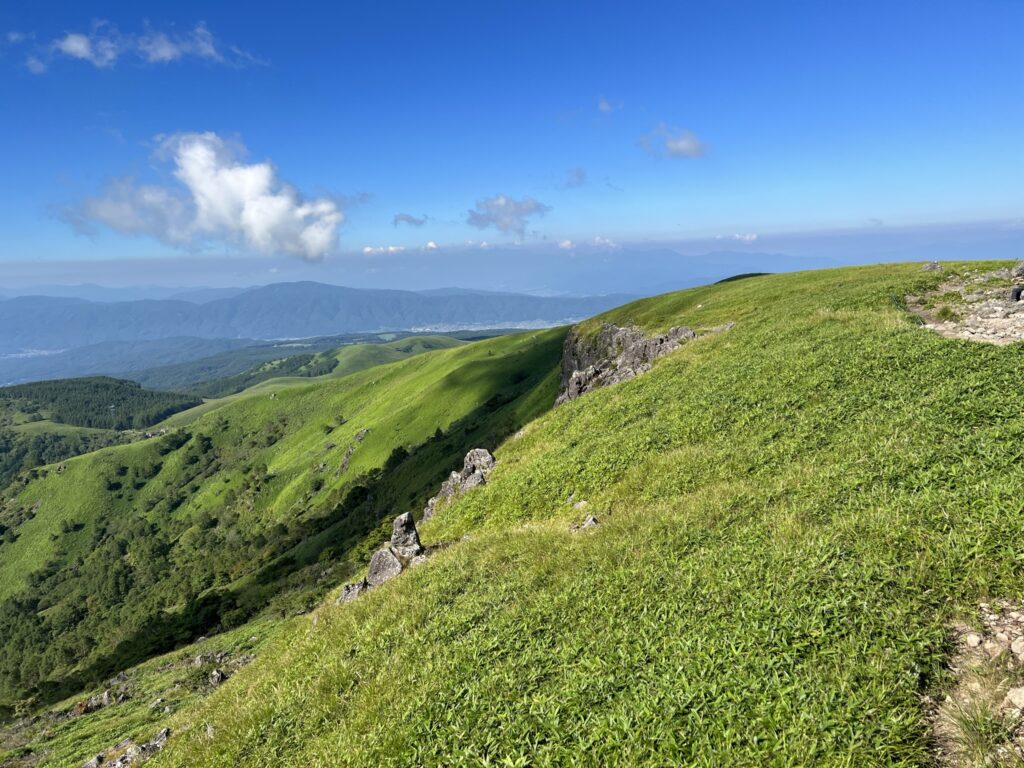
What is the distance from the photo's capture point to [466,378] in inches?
6727

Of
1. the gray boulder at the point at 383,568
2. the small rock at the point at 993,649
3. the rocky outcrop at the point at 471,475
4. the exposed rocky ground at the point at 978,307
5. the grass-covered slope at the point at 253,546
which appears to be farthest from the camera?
the grass-covered slope at the point at 253,546

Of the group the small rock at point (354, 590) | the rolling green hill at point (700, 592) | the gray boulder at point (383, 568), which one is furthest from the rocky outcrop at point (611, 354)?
the small rock at point (354, 590)

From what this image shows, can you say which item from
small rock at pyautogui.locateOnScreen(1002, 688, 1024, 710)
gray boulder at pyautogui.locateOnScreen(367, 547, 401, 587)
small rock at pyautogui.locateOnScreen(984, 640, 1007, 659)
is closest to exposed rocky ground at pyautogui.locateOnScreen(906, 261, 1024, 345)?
small rock at pyautogui.locateOnScreen(984, 640, 1007, 659)

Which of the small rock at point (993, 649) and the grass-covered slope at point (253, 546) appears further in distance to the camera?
the grass-covered slope at point (253, 546)

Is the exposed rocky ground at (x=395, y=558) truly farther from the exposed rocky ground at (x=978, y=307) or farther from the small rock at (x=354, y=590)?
the exposed rocky ground at (x=978, y=307)

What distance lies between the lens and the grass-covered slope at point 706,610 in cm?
779

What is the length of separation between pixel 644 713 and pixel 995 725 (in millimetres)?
4741

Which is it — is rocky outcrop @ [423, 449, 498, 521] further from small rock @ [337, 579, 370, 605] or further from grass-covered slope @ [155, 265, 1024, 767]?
small rock @ [337, 579, 370, 605]

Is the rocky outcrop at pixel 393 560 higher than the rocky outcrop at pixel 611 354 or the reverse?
the reverse

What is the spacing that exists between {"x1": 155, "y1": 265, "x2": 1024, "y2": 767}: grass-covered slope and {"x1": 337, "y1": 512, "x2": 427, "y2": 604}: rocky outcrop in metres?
2.04

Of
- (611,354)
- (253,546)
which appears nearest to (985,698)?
(611,354)

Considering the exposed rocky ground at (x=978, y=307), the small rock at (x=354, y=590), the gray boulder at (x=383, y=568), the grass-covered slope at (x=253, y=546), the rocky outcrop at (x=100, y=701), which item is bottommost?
the grass-covered slope at (x=253, y=546)

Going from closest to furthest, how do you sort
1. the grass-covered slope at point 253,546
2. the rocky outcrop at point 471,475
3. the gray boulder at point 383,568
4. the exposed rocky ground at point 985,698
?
the exposed rocky ground at point 985,698 → the gray boulder at point 383,568 → the rocky outcrop at point 471,475 → the grass-covered slope at point 253,546

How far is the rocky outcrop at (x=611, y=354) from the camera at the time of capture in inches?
1897
